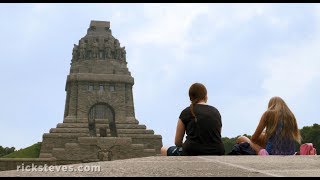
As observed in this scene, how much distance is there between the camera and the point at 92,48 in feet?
176

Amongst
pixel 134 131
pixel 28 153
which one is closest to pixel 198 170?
pixel 134 131

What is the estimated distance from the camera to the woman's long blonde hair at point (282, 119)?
821 centimetres

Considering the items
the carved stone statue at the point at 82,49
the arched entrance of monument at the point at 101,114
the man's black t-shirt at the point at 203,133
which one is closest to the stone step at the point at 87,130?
the arched entrance of monument at the point at 101,114

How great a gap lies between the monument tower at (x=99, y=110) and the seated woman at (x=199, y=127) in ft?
114

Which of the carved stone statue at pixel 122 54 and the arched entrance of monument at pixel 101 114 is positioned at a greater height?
the carved stone statue at pixel 122 54

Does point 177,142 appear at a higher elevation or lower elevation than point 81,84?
lower

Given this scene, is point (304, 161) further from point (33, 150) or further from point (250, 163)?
point (33, 150)

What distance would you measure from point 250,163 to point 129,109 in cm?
4698

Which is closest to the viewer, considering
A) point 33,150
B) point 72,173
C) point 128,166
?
point 72,173

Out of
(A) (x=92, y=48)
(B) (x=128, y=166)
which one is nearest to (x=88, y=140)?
(A) (x=92, y=48)

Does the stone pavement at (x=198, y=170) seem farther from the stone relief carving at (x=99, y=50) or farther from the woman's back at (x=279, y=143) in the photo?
the stone relief carving at (x=99, y=50)

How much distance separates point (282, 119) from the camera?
823cm

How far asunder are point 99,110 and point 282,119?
144 feet

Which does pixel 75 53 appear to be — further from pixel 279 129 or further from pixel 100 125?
pixel 279 129
